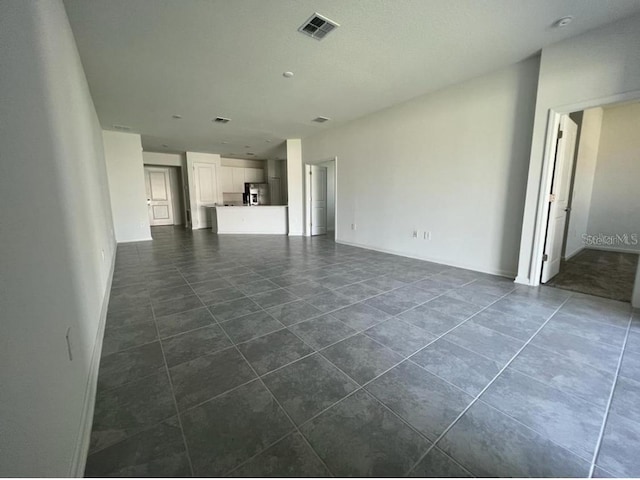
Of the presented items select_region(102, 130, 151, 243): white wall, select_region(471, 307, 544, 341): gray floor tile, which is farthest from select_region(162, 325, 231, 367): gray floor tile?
select_region(102, 130, 151, 243): white wall

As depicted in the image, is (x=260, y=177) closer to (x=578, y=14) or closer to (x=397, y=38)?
(x=397, y=38)

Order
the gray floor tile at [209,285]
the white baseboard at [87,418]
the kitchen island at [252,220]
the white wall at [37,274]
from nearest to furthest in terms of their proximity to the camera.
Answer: the white wall at [37,274], the white baseboard at [87,418], the gray floor tile at [209,285], the kitchen island at [252,220]

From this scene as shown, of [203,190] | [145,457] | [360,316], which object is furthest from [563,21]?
[203,190]

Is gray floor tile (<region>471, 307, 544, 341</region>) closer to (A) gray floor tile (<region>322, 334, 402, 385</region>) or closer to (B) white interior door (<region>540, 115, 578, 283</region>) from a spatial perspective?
(A) gray floor tile (<region>322, 334, 402, 385</region>)

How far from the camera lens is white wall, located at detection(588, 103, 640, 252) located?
4.91m

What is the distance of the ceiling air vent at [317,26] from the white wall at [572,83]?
248 cm

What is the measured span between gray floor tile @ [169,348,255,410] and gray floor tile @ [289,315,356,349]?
20.4 inches

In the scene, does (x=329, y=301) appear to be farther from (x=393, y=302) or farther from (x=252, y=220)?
(x=252, y=220)

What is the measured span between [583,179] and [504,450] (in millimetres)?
5815

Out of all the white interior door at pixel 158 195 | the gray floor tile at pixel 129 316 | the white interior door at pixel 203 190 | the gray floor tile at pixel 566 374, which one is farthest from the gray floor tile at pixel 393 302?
the white interior door at pixel 158 195

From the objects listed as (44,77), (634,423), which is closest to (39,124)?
(44,77)

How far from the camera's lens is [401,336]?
2.11 meters

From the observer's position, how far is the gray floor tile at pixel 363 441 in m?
1.08

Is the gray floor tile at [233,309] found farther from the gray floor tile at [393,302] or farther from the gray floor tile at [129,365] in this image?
the gray floor tile at [393,302]
